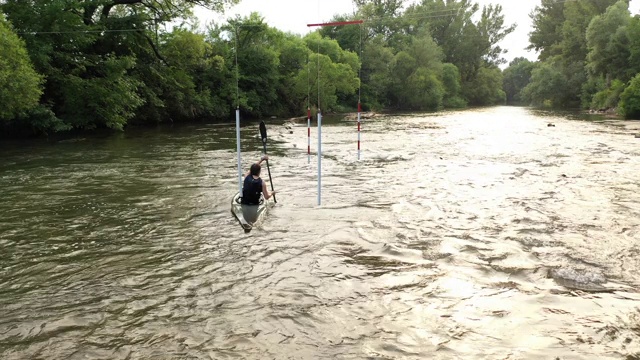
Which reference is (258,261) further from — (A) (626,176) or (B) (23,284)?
(A) (626,176)

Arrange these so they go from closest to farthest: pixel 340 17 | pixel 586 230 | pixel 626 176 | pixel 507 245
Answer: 1. pixel 507 245
2. pixel 586 230
3. pixel 626 176
4. pixel 340 17

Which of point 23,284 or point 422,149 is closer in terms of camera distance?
point 23,284

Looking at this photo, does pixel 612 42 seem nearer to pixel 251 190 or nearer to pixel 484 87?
pixel 484 87

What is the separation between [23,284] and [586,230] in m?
8.83

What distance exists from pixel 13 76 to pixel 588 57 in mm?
55723

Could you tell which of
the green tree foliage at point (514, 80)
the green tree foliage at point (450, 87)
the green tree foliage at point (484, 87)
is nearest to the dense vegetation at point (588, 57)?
the green tree foliage at point (484, 87)

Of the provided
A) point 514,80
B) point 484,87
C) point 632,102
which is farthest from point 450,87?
point 514,80

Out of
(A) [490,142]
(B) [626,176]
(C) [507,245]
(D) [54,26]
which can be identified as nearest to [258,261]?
(C) [507,245]

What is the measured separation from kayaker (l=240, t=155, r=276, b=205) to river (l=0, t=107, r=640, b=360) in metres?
0.54

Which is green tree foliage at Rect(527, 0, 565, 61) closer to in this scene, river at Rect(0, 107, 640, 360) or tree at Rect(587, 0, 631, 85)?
tree at Rect(587, 0, 631, 85)

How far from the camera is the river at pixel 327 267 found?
4.50 m

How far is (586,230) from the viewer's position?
26.2 feet

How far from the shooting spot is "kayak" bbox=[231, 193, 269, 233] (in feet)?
27.6

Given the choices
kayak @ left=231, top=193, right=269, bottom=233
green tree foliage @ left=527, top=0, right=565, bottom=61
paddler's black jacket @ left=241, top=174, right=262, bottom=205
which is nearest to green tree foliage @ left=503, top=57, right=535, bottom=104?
green tree foliage @ left=527, top=0, right=565, bottom=61
